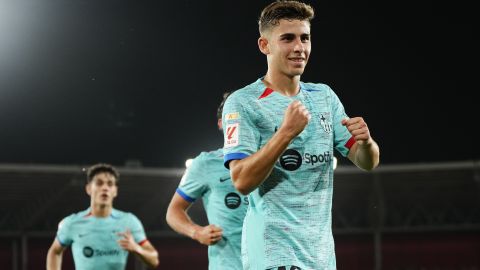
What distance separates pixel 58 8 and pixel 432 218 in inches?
456

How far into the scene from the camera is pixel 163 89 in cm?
2689

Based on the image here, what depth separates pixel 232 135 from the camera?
10.9 feet

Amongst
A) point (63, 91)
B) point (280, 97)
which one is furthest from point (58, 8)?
point (280, 97)

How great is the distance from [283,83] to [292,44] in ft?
0.68

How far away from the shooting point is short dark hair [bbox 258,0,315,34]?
11.3 feet

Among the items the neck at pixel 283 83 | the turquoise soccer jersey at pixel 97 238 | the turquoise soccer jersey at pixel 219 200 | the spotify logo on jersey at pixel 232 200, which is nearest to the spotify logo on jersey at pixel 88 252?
the turquoise soccer jersey at pixel 97 238

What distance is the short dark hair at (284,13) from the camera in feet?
11.3

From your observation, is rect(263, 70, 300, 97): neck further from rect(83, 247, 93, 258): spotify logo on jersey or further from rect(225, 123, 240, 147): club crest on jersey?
rect(83, 247, 93, 258): spotify logo on jersey

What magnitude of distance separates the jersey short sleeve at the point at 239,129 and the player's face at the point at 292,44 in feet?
0.76

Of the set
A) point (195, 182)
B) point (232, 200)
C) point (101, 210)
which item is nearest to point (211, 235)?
point (232, 200)

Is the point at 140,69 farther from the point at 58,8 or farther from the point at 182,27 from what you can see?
the point at 58,8

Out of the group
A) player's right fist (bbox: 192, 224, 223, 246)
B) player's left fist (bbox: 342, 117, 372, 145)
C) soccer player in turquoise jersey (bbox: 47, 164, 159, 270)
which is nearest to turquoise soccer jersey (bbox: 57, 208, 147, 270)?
soccer player in turquoise jersey (bbox: 47, 164, 159, 270)

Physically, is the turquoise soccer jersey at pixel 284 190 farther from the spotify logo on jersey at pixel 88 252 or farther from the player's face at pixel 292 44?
the spotify logo on jersey at pixel 88 252

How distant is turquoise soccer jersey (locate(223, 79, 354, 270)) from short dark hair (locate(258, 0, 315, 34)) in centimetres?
33
